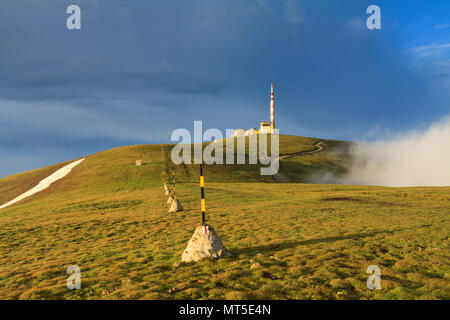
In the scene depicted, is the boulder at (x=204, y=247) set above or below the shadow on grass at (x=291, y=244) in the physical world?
above

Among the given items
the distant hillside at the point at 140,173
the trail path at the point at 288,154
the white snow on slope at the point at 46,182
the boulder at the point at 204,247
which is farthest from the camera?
the trail path at the point at 288,154

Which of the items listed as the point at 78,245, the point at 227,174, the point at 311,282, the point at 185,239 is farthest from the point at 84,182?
the point at 311,282

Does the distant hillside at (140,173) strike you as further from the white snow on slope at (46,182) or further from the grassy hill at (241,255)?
the grassy hill at (241,255)

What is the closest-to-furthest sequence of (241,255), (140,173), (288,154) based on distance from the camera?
(241,255), (140,173), (288,154)

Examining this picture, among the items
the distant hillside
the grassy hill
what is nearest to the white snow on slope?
the distant hillside

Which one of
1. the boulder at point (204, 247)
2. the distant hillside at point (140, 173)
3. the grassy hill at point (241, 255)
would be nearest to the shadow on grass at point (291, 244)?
the grassy hill at point (241, 255)

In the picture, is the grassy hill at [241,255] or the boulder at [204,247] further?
the boulder at [204,247]

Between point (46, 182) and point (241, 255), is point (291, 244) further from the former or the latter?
point (46, 182)

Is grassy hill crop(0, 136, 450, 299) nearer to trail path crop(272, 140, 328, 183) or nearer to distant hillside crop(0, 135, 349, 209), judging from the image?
distant hillside crop(0, 135, 349, 209)

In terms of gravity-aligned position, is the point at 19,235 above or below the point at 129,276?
below

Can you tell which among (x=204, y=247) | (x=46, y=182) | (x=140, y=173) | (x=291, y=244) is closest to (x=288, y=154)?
(x=140, y=173)

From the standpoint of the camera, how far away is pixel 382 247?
16297 mm

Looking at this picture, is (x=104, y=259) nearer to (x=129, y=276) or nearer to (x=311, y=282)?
(x=129, y=276)
